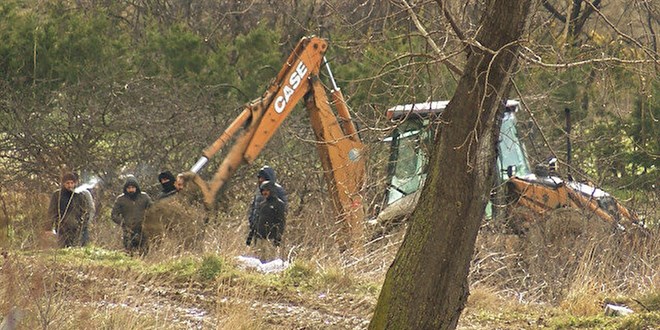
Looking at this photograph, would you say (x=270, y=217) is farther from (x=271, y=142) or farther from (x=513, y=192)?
(x=271, y=142)

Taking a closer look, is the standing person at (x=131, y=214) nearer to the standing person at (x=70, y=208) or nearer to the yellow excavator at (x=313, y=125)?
the standing person at (x=70, y=208)

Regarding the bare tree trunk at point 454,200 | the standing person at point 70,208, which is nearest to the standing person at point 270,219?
the standing person at point 70,208

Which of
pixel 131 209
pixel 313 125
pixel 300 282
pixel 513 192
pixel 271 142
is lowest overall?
pixel 300 282

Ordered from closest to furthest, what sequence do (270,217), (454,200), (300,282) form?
1. (454,200)
2. (300,282)
3. (270,217)

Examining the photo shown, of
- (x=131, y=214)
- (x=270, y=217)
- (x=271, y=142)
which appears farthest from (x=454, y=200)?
(x=271, y=142)

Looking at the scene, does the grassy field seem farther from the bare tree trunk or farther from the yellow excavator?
the bare tree trunk

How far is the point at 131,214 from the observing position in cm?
A: 1599

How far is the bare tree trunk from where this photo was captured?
8312mm

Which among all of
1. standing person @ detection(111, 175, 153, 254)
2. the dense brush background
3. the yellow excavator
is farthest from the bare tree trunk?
the yellow excavator

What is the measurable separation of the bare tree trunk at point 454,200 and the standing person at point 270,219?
731cm

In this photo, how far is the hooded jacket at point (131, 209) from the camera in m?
16.0

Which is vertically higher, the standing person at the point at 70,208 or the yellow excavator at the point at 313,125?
the yellow excavator at the point at 313,125

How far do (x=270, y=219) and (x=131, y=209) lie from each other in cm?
168

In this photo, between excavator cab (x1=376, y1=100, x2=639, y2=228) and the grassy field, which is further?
excavator cab (x1=376, y1=100, x2=639, y2=228)
